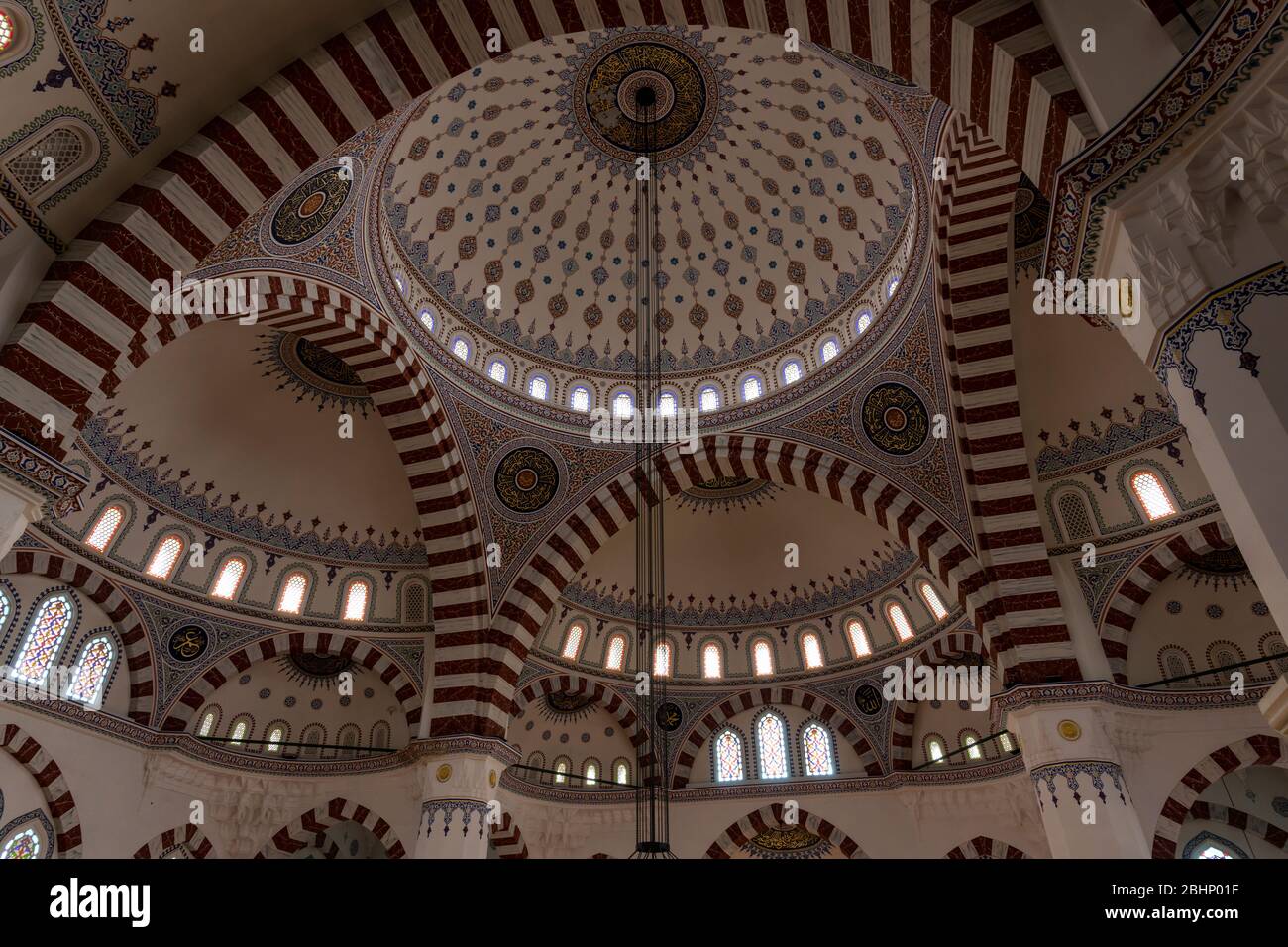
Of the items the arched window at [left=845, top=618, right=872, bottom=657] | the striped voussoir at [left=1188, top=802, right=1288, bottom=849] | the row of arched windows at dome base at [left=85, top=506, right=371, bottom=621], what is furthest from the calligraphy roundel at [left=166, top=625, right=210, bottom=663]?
the striped voussoir at [left=1188, top=802, right=1288, bottom=849]

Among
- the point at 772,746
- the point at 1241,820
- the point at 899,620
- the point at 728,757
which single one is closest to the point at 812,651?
the point at 899,620

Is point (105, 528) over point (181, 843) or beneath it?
over

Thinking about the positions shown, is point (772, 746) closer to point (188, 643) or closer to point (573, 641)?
point (573, 641)

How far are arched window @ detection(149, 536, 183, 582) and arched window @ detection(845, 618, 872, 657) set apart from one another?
11.5 m

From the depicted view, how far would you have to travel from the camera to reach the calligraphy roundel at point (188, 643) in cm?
1159

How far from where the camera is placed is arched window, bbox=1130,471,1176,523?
9.87m

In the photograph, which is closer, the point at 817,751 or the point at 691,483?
the point at 691,483

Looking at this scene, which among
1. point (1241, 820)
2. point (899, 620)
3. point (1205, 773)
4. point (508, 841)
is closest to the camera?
point (1205, 773)

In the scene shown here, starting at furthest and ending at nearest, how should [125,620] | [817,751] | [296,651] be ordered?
[817,751] → [296,651] → [125,620]

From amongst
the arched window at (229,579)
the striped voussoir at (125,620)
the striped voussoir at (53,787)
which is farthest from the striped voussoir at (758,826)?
the striped voussoir at (53,787)

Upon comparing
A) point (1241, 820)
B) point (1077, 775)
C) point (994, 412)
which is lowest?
point (1077, 775)

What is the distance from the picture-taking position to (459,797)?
9852mm

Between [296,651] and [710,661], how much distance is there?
7506 millimetres

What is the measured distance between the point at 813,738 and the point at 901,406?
7.05 m
